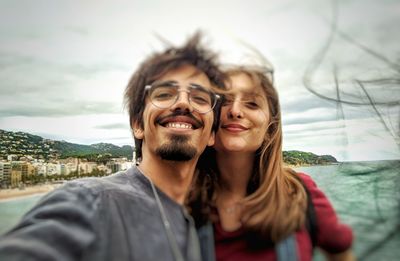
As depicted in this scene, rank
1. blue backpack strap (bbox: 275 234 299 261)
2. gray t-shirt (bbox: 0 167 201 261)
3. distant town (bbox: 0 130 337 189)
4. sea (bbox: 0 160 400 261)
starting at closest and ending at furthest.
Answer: gray t-shirt (bbox: 0 167 201 261) → blue backpack strap (bbox: 275 234 299 261) → sea (bbox: 0 160 400 261) → distant town (bbox: 0 130 337 189)

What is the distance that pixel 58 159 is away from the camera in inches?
61.6

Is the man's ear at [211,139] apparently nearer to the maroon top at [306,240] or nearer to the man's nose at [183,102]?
the man's nose at [183,102]

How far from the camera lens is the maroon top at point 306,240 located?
1.33m

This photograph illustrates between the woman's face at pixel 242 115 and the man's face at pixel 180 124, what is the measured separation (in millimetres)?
68

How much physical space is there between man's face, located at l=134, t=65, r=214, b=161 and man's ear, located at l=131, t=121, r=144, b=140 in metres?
0.07

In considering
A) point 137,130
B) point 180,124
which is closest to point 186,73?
point 180,124

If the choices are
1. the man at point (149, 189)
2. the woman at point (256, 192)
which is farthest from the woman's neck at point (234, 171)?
the man at point (149, 189)

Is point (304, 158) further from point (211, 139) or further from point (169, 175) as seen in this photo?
point (169, 175)

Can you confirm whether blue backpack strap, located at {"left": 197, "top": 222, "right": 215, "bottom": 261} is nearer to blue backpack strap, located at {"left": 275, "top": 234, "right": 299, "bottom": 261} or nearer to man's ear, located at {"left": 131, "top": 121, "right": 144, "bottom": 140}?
blue backpack strap, located at {"left": 275, "top": 234, "right": 299, "bottom": 261}

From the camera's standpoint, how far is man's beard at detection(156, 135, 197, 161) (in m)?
1.39

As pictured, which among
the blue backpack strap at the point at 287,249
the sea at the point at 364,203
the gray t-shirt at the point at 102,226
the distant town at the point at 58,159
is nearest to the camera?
the gray t-shirt at the point at 102,226

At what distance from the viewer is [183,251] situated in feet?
4.18

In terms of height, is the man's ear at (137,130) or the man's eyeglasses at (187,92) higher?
the man's eyeglasses at (187,92)

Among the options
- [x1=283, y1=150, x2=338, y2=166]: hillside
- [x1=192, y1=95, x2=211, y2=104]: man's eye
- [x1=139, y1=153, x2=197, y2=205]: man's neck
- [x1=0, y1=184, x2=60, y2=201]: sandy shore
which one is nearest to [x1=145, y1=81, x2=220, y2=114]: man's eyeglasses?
[x1=192, y1=95, x2=211, y2=104]: man's eye
